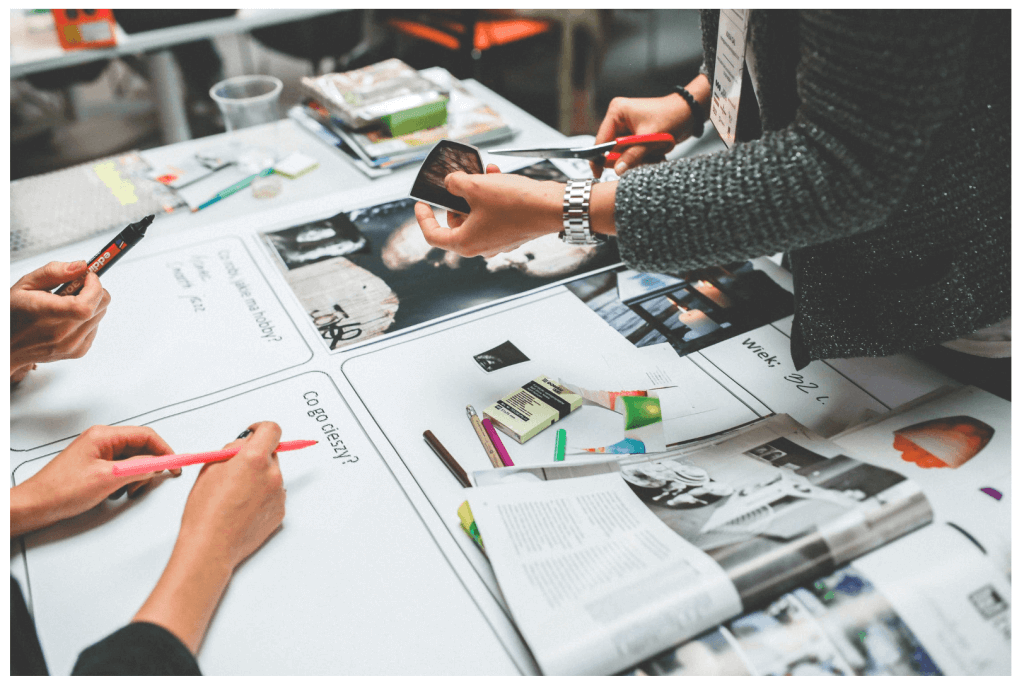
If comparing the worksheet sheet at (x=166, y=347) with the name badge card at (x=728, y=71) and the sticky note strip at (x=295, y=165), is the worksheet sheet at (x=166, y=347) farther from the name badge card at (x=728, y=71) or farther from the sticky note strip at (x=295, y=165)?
the name badge card at (x=728, y=71)

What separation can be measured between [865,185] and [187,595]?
27.1 inches

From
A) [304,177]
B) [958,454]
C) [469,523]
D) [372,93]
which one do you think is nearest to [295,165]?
[304,177]

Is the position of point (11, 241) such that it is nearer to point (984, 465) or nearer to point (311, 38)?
point (984, 465)

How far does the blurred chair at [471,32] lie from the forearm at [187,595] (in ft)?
8.58

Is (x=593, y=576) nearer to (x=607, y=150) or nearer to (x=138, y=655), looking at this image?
(x=138, y=655)

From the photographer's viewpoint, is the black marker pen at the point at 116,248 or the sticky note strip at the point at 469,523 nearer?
the sticky note strip at the point at 469,523

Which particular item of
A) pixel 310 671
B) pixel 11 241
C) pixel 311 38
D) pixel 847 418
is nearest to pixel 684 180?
pixel 847 418

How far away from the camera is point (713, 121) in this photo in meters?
1.01

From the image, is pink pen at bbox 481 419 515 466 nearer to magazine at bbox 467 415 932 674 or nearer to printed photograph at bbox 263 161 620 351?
magazine at bbox 467 415 932 674

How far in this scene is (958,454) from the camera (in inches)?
27.0

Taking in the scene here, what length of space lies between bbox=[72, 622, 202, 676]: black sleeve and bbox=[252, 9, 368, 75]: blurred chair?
109 inches

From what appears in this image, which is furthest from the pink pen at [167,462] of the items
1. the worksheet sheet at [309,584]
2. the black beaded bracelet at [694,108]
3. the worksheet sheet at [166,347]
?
the black beaded bracelet at [694,108]

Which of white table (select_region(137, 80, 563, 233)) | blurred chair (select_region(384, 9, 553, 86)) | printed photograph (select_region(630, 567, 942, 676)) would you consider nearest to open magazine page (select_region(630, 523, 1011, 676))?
printed photograph (select_region(630, 567, 942, 676))

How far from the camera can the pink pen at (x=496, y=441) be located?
78cm
